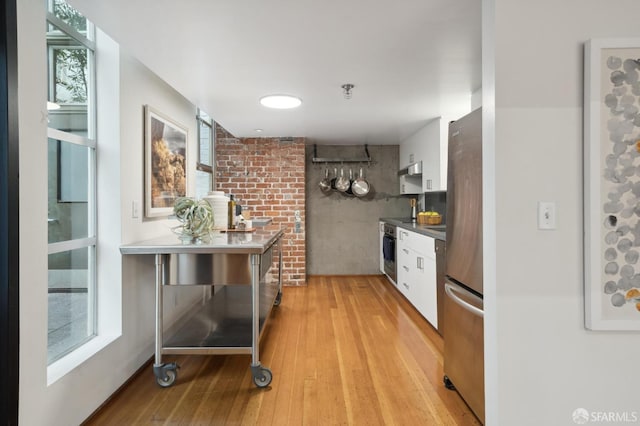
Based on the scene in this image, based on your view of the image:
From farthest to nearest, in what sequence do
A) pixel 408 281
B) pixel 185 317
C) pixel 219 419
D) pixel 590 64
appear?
pixel 408 281, pixel 185 317, pixel 219 419, pixel 590 64

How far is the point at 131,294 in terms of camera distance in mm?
2328

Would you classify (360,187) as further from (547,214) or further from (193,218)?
(547,214)

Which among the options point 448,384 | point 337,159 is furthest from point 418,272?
point 337,159

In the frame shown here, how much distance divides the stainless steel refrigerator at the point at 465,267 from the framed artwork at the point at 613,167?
0.45 meters

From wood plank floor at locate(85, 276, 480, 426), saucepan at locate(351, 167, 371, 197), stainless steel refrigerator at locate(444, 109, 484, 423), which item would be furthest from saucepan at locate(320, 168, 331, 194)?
stainless steel refrigerator at locate(444, 109, 484, 423)

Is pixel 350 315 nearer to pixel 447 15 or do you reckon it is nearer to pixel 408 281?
pixel 408 281

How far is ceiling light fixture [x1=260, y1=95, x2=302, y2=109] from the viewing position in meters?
2.99

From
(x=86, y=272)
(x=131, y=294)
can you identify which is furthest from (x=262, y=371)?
(x=86, y=272)

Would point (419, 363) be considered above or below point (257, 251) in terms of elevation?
below

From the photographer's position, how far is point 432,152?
4059 mm

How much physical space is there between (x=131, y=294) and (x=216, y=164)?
2.91 metres

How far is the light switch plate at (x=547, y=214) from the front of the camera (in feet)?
4.49

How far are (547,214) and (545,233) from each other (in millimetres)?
75

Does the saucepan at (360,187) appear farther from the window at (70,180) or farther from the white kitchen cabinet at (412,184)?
the window at (70,180)
